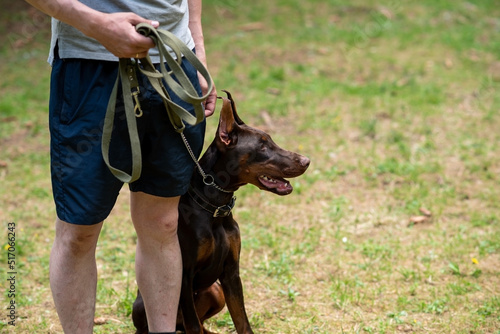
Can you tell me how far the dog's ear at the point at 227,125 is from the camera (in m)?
2.84

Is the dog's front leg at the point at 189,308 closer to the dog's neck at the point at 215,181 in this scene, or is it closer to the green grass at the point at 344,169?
the dog's neck at the point at 215,181

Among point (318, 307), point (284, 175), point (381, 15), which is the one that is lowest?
point (381, 15)

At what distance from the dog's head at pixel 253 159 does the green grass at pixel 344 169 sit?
93cm

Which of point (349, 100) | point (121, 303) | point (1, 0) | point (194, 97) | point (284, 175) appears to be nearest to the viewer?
point (194, 97)

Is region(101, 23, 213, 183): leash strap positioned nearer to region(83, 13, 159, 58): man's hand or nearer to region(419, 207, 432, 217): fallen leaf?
region(83, 13, 159, 58): man's hand

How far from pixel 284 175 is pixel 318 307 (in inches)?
41.2

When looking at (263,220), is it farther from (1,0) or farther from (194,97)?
(1,0)

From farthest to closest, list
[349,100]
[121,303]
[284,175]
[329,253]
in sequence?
[349,100] → [329,253] → [121,303] → [284,175]

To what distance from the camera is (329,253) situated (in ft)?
13.9

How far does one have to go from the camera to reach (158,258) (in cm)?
262

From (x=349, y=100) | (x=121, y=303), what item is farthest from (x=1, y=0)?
(x=121, y=303)

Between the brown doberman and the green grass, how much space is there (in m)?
0.60

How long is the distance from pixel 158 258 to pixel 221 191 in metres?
0.46

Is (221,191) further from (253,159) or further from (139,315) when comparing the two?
(139,315)
